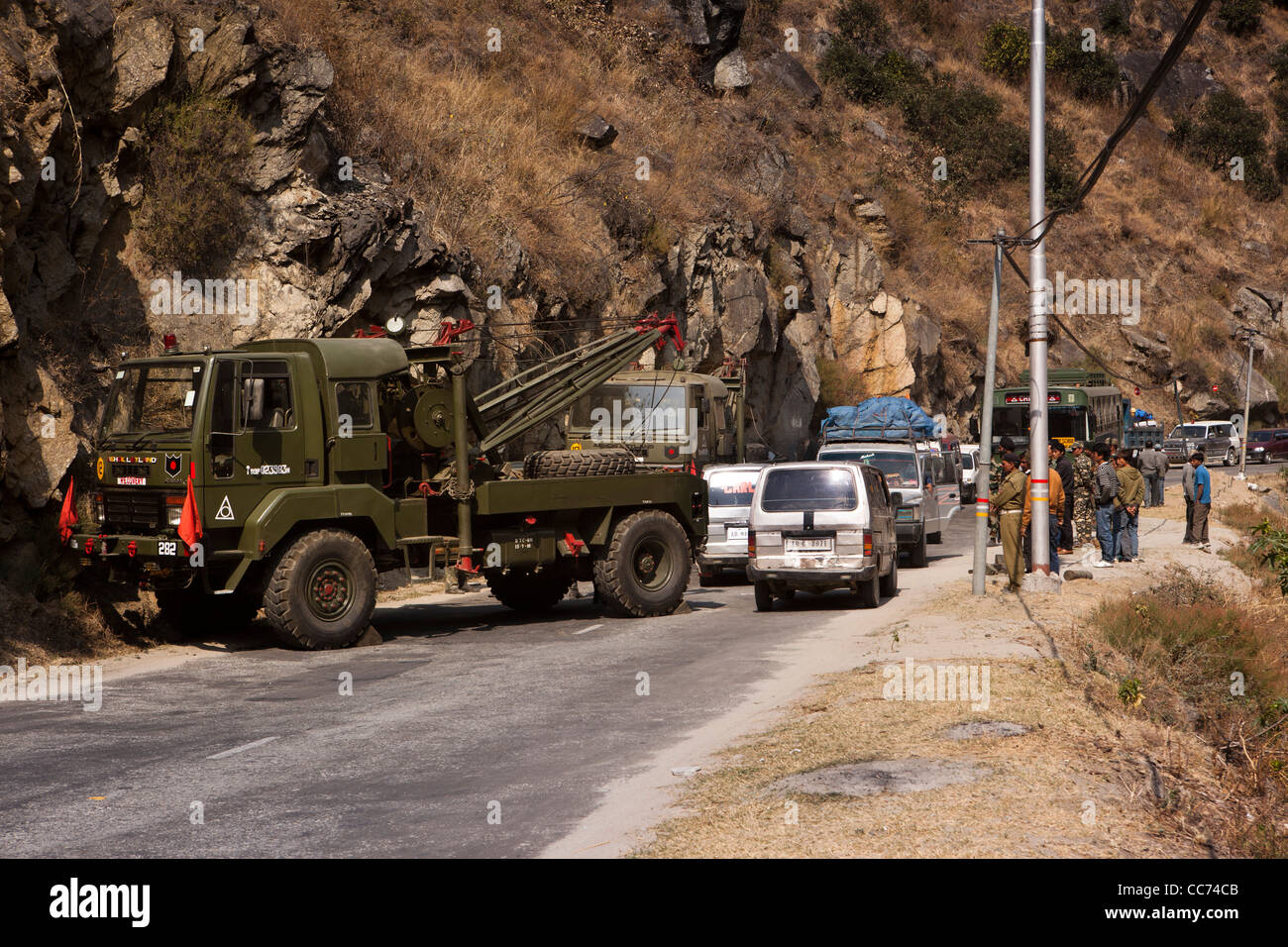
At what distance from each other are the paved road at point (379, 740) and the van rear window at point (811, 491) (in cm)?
179

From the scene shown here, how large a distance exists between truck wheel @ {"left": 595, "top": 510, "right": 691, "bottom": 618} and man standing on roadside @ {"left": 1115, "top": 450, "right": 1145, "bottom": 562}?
787 cm

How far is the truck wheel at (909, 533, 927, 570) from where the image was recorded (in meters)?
23.3

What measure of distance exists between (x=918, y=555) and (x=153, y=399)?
1406cm

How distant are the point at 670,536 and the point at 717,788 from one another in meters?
9.55

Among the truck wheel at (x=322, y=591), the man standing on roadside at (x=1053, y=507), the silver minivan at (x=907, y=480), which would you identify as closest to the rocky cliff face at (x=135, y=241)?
the truck wheel at (x=322, y=591)

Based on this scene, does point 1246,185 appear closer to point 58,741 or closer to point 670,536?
point 670,536

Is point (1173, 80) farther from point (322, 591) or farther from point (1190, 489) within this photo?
point (322, 591)

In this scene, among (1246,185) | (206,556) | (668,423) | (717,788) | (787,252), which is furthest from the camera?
(1246,185)

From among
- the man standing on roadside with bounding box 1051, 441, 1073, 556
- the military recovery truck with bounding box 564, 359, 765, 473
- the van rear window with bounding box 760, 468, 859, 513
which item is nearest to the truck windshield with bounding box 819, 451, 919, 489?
the man standing on roadside with bounding box 1051, 441, 1073, 556

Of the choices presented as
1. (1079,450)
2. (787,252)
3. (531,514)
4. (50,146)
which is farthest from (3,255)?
(787,252)

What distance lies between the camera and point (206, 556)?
1336cm

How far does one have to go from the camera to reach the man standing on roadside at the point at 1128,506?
68.9 ft

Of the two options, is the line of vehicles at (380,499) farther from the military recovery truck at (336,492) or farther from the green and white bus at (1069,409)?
the green and white bus at (1069,409)

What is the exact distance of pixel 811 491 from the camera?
17562 millimetres
